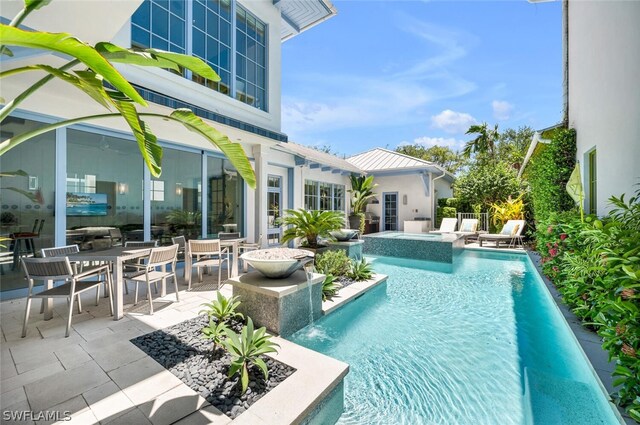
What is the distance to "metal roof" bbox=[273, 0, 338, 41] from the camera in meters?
8.52

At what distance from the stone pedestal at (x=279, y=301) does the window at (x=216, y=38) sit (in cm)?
540

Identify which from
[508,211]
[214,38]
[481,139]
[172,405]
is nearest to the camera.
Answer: [172,405]

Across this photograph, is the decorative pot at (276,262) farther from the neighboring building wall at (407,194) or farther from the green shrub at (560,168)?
the neighboring building wall at (407,194)

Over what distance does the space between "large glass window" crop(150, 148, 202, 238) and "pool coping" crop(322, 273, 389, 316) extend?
15.6ft

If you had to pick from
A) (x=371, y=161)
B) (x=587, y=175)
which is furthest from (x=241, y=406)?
(x=371, y=161)

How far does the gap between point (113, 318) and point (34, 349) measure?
0.91 meters

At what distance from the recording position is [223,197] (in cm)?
860

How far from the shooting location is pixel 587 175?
21.2ft

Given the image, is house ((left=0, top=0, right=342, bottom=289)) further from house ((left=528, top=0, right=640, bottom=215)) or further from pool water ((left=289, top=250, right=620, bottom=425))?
house ((left=528, top=0, right=640, bottom=215))

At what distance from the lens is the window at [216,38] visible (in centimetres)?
590

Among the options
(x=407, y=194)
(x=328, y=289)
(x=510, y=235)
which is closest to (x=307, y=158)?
(x=328, y=289)

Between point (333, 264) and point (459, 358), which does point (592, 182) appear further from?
point (333, 264)

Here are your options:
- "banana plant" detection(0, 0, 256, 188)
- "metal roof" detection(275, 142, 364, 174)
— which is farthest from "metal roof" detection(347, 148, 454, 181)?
"banana plant" detection(0, 0, 256, 188)

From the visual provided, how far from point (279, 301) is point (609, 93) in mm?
6721
